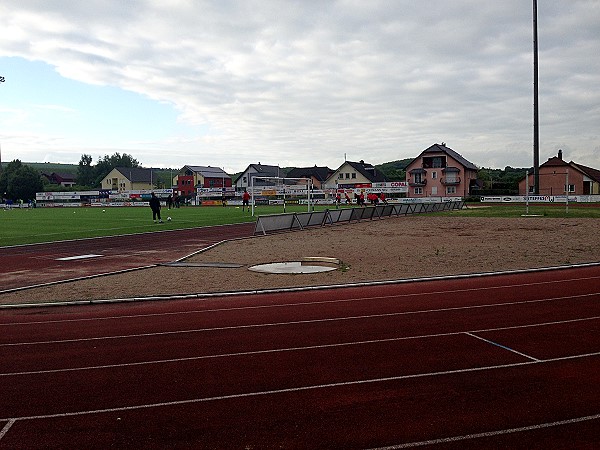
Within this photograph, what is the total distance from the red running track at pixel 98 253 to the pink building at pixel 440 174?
62.7m

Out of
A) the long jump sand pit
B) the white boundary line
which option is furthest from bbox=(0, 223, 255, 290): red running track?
the white boundary line

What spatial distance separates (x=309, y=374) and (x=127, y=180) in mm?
125271

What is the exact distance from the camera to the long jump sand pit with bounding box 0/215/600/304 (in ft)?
46.2

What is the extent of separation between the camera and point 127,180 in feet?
413

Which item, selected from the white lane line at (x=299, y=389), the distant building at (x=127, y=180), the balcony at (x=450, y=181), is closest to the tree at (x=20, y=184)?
the distant building at (x=127, y=180)

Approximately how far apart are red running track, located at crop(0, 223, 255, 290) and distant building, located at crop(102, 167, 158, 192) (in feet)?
324

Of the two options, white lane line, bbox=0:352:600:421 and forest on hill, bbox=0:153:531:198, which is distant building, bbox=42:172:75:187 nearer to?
forest on hill, bbox=0:153:531:198

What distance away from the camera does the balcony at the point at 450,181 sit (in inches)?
3467

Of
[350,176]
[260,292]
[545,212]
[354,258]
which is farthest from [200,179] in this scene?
[260,292]

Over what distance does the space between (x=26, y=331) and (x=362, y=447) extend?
7220 mm

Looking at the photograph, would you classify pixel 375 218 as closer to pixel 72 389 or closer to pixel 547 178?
pixel 72 389

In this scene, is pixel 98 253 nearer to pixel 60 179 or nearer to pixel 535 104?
pixel 535 104

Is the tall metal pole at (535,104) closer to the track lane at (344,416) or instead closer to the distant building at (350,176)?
the distant building at (350,176)

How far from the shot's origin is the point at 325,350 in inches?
321
